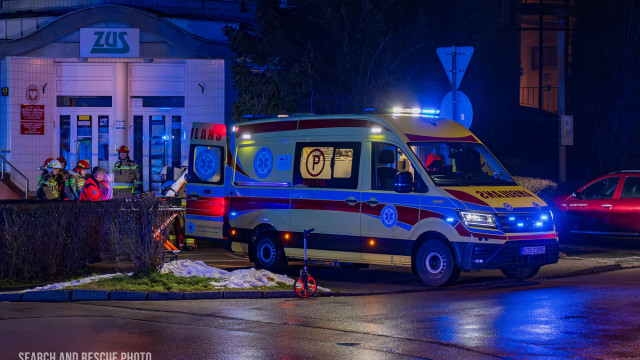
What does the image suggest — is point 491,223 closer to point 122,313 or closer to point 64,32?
point 122,313

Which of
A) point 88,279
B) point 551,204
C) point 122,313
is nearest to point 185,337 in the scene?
point 122,313

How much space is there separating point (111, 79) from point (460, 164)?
1616 cm

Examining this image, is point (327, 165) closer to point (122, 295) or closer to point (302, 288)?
point (302, 288)

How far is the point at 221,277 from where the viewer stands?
13.8 m

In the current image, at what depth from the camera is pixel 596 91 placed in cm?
2983

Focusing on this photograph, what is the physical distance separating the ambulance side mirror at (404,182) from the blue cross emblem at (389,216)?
15.7 inches

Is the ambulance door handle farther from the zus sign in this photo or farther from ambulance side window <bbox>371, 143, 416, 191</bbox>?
the zus sign

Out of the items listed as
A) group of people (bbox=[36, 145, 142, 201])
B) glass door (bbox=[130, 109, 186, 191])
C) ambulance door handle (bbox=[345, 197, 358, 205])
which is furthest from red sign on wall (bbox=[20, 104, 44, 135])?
ambulance door handle (bbox=[345, 197, 358, 205])

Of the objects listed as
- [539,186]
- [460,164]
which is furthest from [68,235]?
[539,186]

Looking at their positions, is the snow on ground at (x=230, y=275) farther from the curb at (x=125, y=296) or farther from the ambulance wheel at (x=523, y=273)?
the ambulance wheel at (x=523, y=273)

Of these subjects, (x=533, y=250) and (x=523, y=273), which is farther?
(x=523, y=273)

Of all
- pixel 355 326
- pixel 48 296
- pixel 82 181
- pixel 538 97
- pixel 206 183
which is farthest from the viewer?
pixel 538 97

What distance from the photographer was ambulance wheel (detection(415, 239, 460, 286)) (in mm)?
13812

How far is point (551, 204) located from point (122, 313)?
41.1 feet
